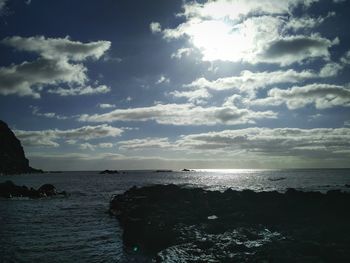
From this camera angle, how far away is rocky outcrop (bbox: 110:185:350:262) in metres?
19.3

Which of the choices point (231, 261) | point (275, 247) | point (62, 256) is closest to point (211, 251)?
point (231, 261)

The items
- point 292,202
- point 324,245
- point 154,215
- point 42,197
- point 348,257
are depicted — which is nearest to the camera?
point 348,257

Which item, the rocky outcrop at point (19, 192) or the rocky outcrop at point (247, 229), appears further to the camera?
the rocky outcrop at point (19, 192)

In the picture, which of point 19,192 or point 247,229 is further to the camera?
point 19,192

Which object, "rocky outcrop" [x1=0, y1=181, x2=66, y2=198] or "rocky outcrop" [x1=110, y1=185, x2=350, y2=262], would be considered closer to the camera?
"rocky outcrop" [x1=110, y1=185, x2=350, y2=262]

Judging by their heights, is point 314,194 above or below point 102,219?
above

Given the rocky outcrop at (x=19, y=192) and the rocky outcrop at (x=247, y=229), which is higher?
the rocky outcrop at (x=247, y=229)

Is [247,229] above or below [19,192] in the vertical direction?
above

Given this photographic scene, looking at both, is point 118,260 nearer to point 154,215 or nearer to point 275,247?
point 275,247

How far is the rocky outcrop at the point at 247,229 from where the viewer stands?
19.3m

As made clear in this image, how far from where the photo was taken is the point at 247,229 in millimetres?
25703

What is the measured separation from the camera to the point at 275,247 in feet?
66.7

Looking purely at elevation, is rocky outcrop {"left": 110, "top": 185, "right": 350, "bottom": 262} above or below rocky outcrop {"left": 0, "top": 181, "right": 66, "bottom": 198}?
above

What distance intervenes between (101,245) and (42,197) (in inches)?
1928
